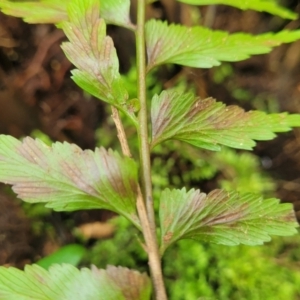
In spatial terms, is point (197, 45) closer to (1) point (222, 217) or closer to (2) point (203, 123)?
(2) point (203, 123)

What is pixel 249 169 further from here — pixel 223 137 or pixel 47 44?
pixel 47 44

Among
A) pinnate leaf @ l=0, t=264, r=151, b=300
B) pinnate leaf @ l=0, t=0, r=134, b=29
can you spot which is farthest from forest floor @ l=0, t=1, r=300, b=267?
pinnate leaf @ l=0, t=264, r=151, b=300

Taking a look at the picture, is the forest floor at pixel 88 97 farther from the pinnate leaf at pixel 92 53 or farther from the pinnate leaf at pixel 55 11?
the pinnate leaf at pixel 92 53

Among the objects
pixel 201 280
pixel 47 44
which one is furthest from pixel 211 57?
pixel 47 44

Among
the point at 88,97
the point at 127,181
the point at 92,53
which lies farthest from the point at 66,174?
the point at 88,97

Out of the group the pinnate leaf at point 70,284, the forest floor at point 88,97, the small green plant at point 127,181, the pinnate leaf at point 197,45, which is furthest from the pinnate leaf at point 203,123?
the forest floor at point 88,97

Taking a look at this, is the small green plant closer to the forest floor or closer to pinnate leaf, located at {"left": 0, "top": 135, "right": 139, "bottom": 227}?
pinnate leaf, located at {"left": 0, "top": 135, "right": 139, "bottom": 227}
